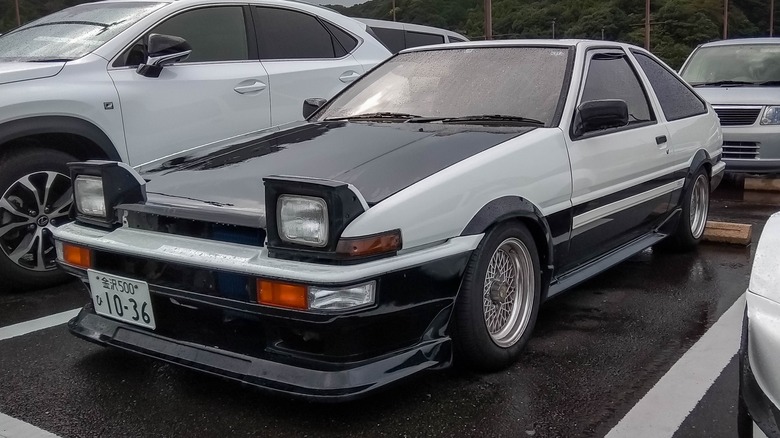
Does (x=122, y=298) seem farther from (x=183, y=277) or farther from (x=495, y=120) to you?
(x=495, y=120)

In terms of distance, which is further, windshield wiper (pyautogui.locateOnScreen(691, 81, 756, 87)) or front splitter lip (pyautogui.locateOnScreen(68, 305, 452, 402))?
windshield wiper (pyautogui.locateOnScreen(691, 81, 756, 87))

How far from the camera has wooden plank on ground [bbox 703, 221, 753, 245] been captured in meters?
5.50

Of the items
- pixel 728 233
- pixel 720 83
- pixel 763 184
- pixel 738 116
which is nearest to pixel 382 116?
pixel 728 233

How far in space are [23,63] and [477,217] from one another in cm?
299

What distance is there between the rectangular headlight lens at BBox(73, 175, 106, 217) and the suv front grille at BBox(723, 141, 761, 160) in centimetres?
694

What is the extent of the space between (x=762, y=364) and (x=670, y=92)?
3275mm

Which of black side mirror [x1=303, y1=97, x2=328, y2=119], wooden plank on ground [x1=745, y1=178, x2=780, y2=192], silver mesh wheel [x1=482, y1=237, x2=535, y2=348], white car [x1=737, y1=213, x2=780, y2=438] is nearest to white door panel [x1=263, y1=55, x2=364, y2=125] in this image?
black side mirror [x1=303, y1=97, x2=328, y2=119]

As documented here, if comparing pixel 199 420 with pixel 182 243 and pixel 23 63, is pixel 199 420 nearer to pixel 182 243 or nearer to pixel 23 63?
pixel 182 243

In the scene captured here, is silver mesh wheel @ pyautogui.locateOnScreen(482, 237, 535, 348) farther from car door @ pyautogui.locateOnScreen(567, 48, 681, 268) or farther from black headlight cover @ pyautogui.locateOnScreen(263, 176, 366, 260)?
black headlight cover @ pyautogui.locateOnScreen(263, 176, 366, 260)

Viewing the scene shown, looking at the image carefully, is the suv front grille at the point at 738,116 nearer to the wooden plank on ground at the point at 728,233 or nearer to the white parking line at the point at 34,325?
the wooden plank on ground at the point at 728,233

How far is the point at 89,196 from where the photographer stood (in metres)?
3.14

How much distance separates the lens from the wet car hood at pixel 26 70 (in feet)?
13.5

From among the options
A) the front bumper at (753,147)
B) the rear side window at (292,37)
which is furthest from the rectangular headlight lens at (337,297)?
the front bumper at (753,147)

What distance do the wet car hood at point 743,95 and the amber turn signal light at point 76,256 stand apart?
6.80 meters
